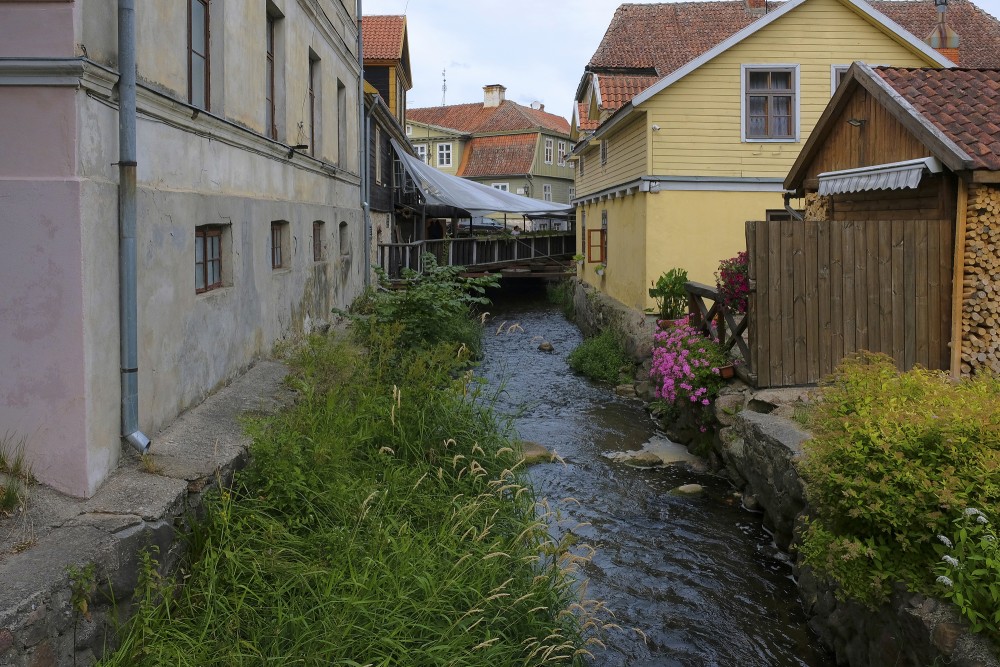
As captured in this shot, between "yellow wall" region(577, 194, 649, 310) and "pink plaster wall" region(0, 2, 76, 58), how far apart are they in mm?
12714

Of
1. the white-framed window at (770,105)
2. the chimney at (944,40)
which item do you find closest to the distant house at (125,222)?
the white-framed window at (770,105)

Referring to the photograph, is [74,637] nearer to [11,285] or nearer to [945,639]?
[11,285]

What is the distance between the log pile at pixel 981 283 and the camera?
329 inches

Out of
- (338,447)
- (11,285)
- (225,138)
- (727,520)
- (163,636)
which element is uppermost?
(225,138)

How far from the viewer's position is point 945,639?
4.16m

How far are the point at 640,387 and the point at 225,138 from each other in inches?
320

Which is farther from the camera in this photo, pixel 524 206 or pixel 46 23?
pixel 524 206

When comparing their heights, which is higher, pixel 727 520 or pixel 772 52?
pixel 772 52

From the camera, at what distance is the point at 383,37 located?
2692 cm

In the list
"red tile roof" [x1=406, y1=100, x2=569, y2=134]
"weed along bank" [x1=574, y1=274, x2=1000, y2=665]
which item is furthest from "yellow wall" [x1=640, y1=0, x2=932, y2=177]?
"red tile roof" [x1=406, y1=100, x2=569, y2=134]

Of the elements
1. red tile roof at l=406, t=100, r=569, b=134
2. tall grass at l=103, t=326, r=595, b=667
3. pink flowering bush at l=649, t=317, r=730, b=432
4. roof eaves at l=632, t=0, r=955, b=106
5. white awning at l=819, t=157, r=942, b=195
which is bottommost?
tall grass at l=103, t=326, r=595, b=667

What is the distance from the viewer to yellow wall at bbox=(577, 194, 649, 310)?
55.5ft

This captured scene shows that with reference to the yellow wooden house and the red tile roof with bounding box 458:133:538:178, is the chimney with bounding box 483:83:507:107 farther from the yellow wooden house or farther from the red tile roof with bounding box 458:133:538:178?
the yellow wooden house

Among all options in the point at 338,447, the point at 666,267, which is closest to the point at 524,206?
the point at 666,267
